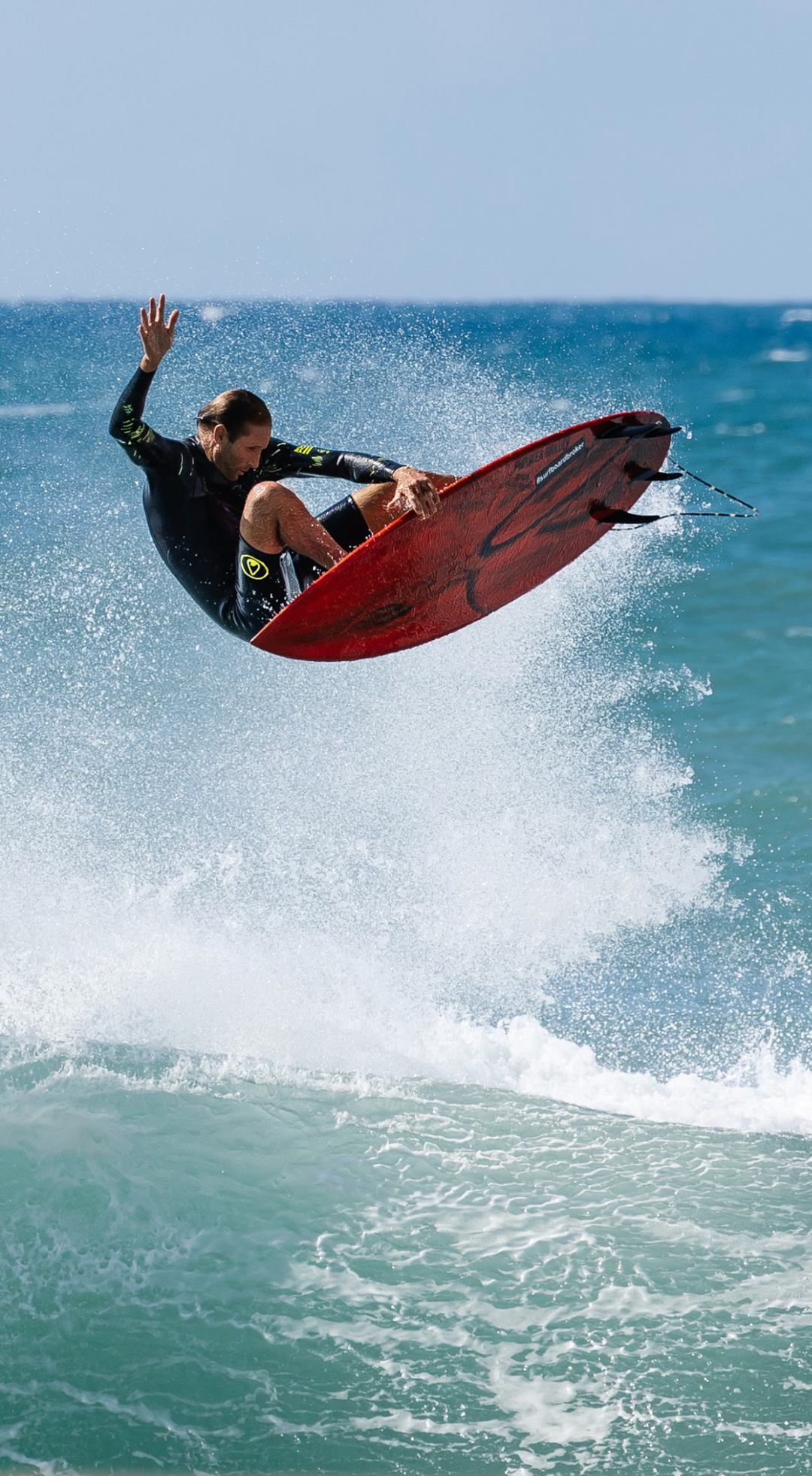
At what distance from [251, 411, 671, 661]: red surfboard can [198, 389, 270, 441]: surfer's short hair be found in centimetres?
63

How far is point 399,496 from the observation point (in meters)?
4.75

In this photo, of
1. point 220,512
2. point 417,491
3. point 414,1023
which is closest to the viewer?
point 417,491

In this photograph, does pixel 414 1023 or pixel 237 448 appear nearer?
pixel 237 448

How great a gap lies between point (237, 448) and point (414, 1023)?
8.29 ft

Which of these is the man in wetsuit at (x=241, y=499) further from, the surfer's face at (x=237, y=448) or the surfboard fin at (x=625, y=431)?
the surfboard fin at (x=625, y=431)

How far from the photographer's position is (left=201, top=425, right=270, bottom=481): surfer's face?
189 inches

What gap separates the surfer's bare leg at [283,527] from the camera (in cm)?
458

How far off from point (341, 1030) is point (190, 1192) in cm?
127

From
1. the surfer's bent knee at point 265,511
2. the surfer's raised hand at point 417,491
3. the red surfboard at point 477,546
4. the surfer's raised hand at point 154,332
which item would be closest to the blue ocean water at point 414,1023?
the red surfboard at point 477,546

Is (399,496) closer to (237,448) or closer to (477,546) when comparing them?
(477,546)

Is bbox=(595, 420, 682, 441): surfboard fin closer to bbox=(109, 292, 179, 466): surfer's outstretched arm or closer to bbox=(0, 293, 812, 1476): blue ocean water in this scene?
bbox=(109, 292, 179, 466): surfer's outstretched arm

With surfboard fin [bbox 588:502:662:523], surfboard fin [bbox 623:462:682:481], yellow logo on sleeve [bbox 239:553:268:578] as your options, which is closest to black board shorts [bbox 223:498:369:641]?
yellow logo on sleeve [bbox 239:553:268:578]

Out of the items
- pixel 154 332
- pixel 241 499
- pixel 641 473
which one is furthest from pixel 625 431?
pixel 154 332

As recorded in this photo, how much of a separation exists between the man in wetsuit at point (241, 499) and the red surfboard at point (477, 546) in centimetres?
13
